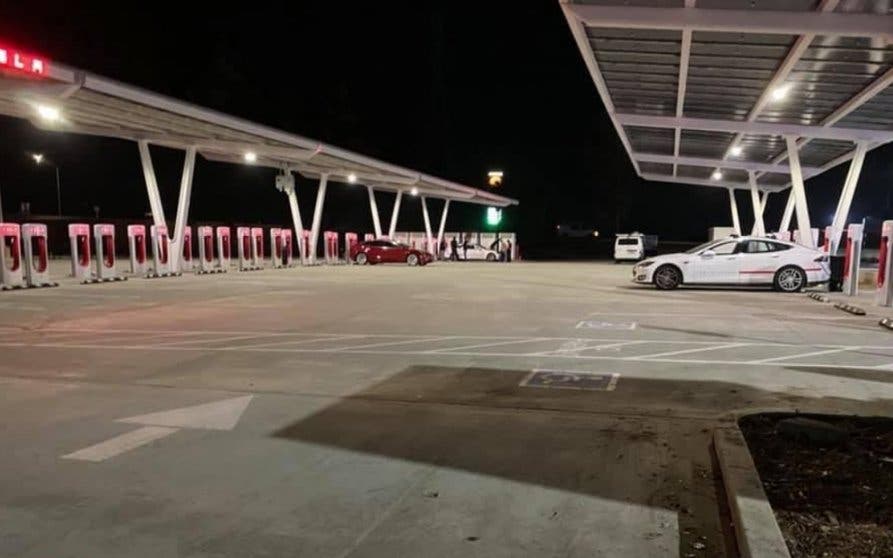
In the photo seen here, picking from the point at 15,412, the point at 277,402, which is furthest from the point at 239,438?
the point at 15,412

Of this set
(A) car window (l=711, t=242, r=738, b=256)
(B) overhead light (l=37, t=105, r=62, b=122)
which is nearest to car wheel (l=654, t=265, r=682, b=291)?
(A) car window (l=711, t=242, r=738, b=256)

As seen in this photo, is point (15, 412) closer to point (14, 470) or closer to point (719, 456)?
point (14, 470)

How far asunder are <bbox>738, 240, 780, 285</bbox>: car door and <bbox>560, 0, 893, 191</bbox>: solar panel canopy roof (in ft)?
13.0

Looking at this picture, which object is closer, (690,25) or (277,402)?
(277,402)

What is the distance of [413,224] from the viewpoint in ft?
229

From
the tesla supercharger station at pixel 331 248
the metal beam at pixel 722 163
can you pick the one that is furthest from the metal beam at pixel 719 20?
the tesla supercharger station at pixel 331 248

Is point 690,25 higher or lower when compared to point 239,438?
higher

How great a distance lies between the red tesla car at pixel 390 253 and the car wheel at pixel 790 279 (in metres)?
20.4

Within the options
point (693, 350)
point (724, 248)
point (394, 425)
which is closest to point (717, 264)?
point (724, 248)

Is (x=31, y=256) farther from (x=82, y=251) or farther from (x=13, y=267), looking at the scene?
(x=82, y=251)

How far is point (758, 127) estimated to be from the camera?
21531mm

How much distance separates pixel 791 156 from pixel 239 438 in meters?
21.7

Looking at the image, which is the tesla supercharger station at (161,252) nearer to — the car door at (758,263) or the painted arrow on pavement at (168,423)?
the car door at (758,263)

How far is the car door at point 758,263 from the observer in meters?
19.3
